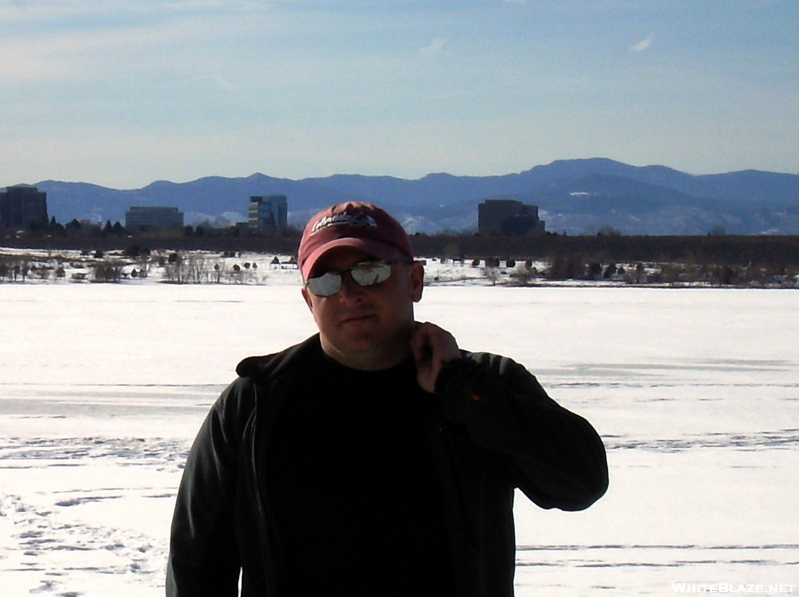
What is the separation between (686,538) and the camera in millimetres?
5434

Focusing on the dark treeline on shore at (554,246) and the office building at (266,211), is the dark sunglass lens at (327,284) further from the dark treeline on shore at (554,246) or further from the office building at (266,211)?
the office building at (266,211)

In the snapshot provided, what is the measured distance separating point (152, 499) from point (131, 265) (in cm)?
4109

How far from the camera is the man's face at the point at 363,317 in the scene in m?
2.06

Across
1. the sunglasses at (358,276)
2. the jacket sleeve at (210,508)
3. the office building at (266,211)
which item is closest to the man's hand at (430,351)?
the sunglasses at (358,276)

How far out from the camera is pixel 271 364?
212 cm

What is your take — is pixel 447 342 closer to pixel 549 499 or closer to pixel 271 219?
pixel 549 499

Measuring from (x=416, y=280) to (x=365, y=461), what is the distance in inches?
17.1

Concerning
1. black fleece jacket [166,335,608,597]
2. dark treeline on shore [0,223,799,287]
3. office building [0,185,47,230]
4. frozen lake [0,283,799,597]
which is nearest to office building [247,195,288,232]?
dark treeline on shore [0,223,799,287]

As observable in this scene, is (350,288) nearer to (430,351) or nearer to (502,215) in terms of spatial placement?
(430,351)

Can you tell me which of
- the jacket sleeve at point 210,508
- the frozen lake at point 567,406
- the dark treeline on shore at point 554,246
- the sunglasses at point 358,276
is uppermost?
the dark treeline on shore at point 554,246

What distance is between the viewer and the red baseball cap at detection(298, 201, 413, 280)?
81.9 inches

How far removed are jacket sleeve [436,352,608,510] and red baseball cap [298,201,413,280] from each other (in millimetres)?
301

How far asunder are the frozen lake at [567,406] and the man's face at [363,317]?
287cm

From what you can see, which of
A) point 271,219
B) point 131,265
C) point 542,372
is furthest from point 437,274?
point 271,219
